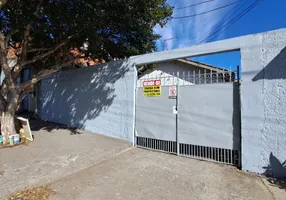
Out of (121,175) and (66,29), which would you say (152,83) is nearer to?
(121,175)

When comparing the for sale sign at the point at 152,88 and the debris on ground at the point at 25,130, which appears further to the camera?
the debris on ground at the point at 25,130

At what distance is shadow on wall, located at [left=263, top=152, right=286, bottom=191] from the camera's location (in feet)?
13.7

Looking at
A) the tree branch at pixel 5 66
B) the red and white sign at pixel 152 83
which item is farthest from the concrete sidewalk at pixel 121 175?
the tree branch at pixel 5 66

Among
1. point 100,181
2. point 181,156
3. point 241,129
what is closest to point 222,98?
point 241,129

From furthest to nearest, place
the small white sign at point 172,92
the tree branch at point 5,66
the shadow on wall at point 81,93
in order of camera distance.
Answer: the shadow on wall at point 81,93, the tree branch at point 5,66, the small white sign at point 172,92

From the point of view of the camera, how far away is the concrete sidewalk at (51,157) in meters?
4.42

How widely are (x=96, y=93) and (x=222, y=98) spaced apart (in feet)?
16.5

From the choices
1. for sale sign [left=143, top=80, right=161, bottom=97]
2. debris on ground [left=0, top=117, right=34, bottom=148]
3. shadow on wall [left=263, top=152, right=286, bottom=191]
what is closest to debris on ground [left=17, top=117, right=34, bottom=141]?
debris on ground [left=0, top=117, right=34, bottom=148]

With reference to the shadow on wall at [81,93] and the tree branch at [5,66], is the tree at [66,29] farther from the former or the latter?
the shadow on wall at [81,93]

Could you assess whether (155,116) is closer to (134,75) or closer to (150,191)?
(134,75)

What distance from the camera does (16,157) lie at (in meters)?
5.75

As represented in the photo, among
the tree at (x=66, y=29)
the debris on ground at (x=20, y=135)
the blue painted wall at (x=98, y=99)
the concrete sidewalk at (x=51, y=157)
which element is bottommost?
the concrete sidewalk at (x=51, y=157)

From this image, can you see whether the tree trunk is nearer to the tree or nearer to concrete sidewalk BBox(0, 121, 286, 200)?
the tree

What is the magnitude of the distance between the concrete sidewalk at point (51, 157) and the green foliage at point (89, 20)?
12.5 ft
